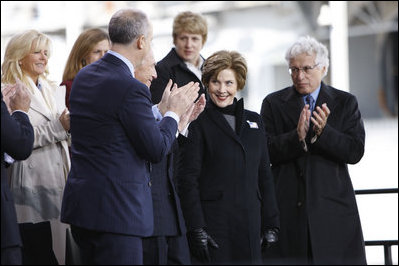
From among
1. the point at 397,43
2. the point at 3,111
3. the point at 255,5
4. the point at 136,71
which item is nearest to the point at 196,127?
the point at 136,71

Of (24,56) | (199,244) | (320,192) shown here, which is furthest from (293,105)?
(24,56)

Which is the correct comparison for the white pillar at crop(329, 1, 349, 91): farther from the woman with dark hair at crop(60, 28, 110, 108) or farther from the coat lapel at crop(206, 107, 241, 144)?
the coat lapel at crop(206, 107, 241, 144)

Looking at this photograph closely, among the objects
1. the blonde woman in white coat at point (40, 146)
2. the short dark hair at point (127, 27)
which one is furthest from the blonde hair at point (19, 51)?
the short dark hair at point (127, 27)

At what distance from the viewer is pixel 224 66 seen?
3604 mm

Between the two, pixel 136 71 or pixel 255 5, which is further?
pixel 255 5

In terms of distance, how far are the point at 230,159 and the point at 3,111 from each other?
1190 mm

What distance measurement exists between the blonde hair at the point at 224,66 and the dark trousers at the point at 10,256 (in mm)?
1381

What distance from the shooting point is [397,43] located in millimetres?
9594

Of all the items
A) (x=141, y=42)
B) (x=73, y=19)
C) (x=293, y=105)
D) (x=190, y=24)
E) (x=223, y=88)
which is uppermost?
(x=73, y=19)

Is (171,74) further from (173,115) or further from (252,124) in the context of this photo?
(173,115)

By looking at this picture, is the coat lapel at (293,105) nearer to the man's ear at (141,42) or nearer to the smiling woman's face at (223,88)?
the smiling woman's face at (223,88)

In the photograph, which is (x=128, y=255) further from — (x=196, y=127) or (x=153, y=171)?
(x=196, y=127)

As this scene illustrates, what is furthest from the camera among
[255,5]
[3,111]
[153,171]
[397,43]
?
[397,43]

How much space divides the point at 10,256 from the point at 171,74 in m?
1.79
